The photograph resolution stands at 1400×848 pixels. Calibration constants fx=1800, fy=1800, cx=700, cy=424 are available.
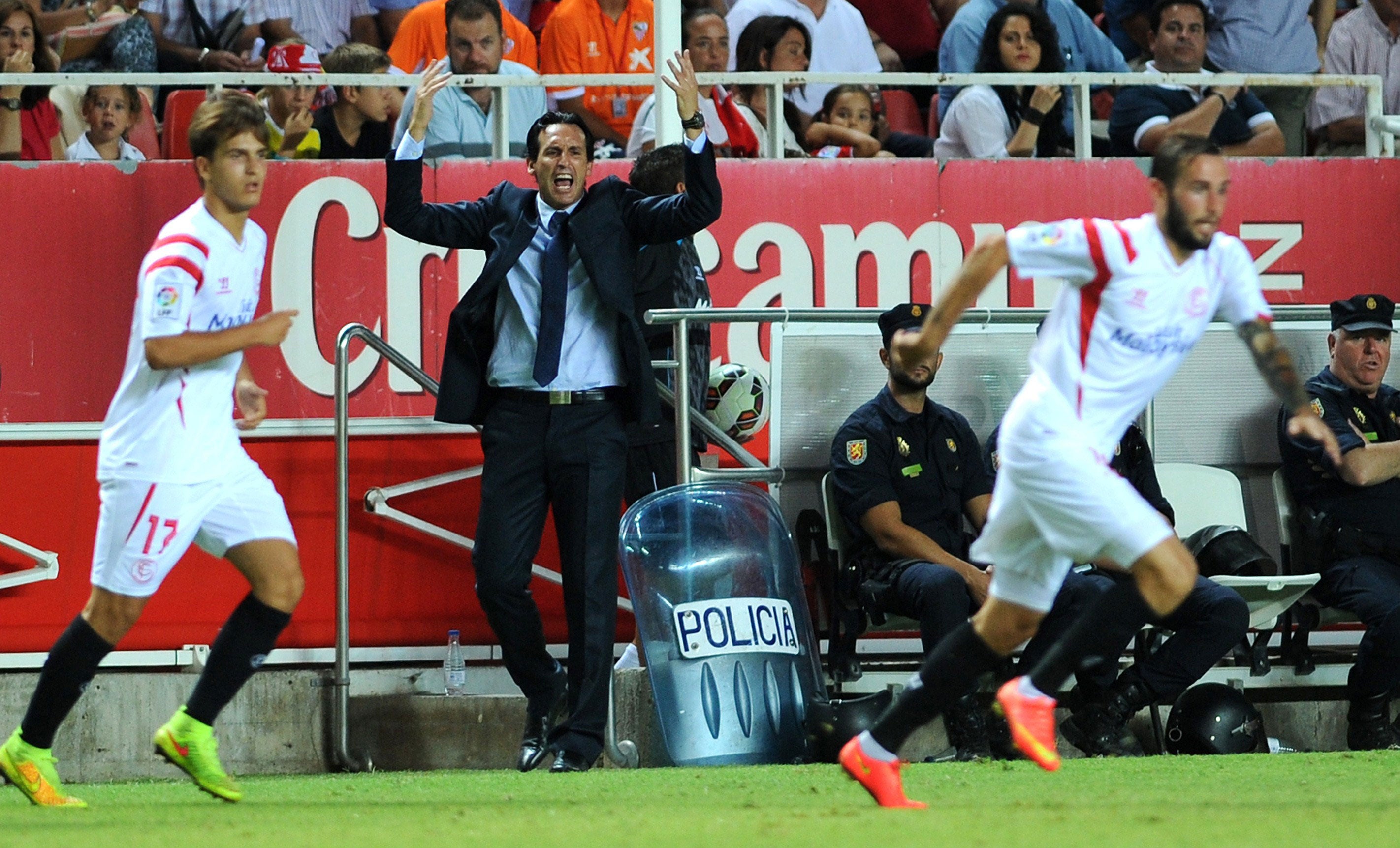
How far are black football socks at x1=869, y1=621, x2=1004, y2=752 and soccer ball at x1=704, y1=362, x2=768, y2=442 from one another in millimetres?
3035

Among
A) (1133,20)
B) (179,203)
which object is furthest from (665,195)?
(1133,20)

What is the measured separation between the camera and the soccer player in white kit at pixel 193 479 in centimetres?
533

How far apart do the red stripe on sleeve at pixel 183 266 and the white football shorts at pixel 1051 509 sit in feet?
7.89

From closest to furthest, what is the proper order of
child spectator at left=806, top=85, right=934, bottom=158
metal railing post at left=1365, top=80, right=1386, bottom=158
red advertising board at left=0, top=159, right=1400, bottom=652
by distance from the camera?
1. red advertising board at left=0, top=159, right=1400, bottom=652
2. metal railing post at left=1365, top=80, right=1386, bottom=158
3. child spectator at left=806, top=85, right=934, bottom=158

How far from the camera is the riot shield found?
7.32 m

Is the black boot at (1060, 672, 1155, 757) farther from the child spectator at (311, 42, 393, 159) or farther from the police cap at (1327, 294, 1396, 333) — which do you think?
the child spectator at (311, 42, 393, 159)

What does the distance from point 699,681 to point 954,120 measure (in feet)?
12.5

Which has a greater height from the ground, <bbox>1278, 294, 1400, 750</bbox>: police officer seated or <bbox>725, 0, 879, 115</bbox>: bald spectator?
<bbox>725, 0, 879, 115</bbox>: bald spectator

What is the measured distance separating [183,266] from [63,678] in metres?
1.30

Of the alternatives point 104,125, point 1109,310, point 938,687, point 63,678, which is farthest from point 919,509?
point 104,125

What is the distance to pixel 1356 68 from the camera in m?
11.0

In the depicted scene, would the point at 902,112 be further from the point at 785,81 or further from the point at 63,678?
the point at 63,678

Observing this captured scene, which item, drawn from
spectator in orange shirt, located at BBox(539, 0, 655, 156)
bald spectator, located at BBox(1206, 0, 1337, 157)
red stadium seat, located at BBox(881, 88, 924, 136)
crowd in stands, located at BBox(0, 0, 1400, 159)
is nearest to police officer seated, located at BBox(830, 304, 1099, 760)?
crowd in stands, located at BBox(0, 0, 1400, 159)

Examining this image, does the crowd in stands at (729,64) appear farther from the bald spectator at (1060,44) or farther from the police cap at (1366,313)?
the police cap at (1366,313)
